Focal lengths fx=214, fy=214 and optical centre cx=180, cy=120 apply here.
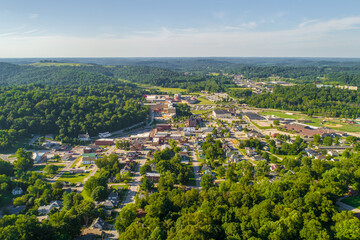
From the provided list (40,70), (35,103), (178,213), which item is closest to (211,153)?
(178,213)

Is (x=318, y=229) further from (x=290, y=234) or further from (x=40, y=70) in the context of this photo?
(x=40, y=70)

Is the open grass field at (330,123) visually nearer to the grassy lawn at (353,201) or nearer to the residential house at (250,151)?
the residential house at (250,151)

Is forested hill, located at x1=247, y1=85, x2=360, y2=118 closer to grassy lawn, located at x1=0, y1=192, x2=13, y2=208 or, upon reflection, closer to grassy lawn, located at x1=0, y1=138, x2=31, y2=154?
grassy lawn, located at x1=0, y1=138, x2=31, y2=154

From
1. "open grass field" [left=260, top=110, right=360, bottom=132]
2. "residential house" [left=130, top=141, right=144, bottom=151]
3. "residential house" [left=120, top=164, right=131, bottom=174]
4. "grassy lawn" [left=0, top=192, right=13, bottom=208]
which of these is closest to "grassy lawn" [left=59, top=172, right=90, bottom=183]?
"residential house" [left=120, top=164, right=131, bottom=174]

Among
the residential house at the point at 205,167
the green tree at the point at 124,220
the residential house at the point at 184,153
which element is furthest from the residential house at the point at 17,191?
the residential house at the point at 205,167

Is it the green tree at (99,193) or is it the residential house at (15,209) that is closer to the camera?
the residential house at (15,209)

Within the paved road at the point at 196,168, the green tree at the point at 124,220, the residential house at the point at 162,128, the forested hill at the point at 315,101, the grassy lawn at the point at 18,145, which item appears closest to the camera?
the green tree at the point at 124,220

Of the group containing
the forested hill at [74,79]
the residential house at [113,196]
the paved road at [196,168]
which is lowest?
the paved road at [196,168]

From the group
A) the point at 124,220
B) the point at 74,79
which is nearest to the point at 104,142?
the point at 124,220
